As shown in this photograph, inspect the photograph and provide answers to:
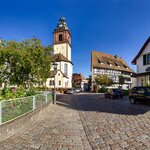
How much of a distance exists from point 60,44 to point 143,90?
164 ft

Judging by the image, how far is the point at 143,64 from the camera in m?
21.5

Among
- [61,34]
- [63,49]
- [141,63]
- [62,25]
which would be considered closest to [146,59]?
[141,63]

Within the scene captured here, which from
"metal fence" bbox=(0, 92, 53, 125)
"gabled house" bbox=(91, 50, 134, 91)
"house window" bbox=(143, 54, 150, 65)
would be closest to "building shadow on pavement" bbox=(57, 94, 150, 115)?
"metal fence" bbox=(0, 92, 53, 125)

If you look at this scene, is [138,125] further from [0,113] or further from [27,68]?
[27,68]

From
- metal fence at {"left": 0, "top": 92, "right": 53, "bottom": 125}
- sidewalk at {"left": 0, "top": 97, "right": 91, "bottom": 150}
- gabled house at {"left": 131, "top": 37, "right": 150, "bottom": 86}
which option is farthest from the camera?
gabled house at {"left": 131, "top": 37, "right": 150, "bottom": 86}

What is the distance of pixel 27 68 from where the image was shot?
13.8 metres

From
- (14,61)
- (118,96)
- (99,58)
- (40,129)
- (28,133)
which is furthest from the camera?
(99,58)

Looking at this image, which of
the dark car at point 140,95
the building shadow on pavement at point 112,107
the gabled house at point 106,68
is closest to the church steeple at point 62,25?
the gabled house at point 106,68

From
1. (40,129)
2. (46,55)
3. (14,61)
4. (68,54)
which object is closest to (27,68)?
(14,61)

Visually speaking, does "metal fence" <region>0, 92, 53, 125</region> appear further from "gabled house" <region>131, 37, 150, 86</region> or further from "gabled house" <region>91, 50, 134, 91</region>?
"gabled house" <region>91, 50, 134, 91</region>

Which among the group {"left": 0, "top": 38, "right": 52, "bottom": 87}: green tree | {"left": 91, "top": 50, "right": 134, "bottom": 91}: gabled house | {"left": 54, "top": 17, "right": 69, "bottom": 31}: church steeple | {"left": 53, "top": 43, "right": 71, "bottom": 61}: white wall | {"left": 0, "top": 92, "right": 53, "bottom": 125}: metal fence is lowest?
{"left": 0, "top": 92, "right": 53, "bottom": 125}: metal fence

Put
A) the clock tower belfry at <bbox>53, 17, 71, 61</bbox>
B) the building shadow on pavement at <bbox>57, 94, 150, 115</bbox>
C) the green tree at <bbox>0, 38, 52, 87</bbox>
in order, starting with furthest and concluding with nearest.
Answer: the clock tower belfry at <bbox>53, 17, 71, 61</bbox> → the green tree at <bbox>0, 38, 52, 87</bbox> → the building shadow on pavement at <bbox>57, 94, 150, 115</bbox>

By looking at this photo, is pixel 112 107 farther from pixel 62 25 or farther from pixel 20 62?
pixel 62 25

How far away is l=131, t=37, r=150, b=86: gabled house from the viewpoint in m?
20.8
